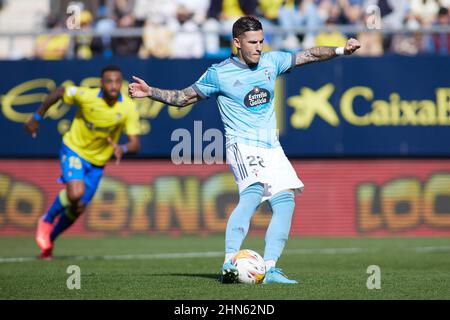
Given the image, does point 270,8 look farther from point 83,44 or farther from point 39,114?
point 39,114

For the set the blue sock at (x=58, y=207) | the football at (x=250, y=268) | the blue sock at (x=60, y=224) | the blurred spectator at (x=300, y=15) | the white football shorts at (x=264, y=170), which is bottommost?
the football at (x=250, y=268)

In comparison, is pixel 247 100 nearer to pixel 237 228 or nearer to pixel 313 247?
pixel 237 228

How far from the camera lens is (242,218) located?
938 cm

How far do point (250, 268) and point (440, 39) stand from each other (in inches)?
483

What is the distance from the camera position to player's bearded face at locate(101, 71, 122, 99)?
13844 millimetres

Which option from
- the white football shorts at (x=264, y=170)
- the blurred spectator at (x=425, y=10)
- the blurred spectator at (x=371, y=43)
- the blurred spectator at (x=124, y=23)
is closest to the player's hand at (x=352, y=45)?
the white football shorts at (x=264, y=170)

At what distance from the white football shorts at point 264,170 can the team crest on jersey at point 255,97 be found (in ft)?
1.38

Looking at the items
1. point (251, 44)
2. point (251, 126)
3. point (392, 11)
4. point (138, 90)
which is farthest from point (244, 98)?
point (392, 11)

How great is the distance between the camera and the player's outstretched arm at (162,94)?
9.42 metres

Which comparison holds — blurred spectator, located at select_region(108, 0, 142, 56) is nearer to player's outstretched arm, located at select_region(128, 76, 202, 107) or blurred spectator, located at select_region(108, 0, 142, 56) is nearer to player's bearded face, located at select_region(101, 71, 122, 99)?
player's bearded face, located at select_region(101, 71, 122, 99)

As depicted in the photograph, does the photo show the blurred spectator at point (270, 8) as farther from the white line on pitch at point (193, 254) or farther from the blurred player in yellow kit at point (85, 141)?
the blurred player in yellow kit at point (85, 141)

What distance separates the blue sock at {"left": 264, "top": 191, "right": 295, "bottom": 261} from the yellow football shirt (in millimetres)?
5178
